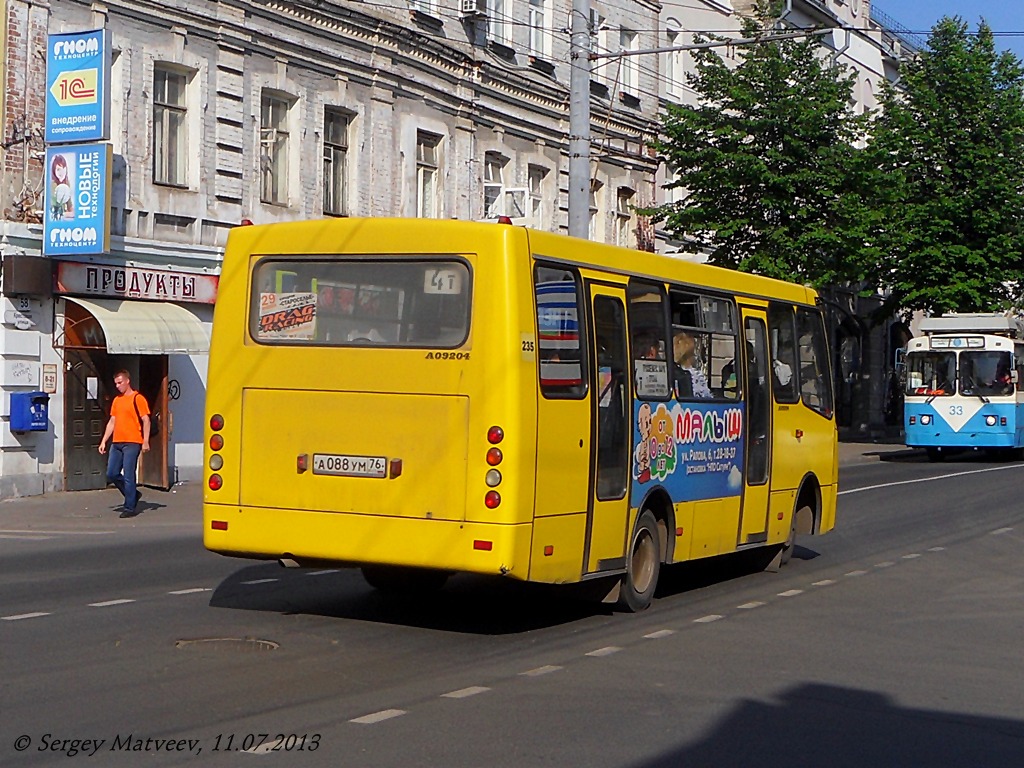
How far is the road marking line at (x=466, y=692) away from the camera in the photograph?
320 inches

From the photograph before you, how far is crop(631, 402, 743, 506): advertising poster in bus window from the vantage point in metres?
11.4

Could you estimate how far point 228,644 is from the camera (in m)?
9.61

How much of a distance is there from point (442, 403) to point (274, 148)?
1768 cm

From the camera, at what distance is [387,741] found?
22.9 feet

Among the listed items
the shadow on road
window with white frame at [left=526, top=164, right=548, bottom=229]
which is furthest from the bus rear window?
window with white frame at [left=526, top=164, right=548, bottom=229]

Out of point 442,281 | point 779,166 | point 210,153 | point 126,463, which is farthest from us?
point 779,166

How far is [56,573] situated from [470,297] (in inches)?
222

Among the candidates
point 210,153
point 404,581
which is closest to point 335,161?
point 210,153

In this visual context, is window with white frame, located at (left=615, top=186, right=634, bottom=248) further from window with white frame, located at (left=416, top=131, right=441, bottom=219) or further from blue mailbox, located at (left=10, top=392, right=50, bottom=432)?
blue mailbox, located at (left=10, top=392, right=50, bottom=432)

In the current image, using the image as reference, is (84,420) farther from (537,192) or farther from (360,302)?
(537,192)

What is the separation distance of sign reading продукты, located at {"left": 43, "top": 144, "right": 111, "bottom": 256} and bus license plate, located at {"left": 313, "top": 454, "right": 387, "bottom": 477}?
11654 millimetres

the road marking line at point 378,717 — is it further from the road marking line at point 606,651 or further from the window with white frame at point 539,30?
the window with white frame at point 539,30

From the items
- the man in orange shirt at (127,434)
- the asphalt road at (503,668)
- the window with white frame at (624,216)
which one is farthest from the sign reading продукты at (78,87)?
the window with white frame at (624,216)

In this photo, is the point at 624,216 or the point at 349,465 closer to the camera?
the point at 349,465
